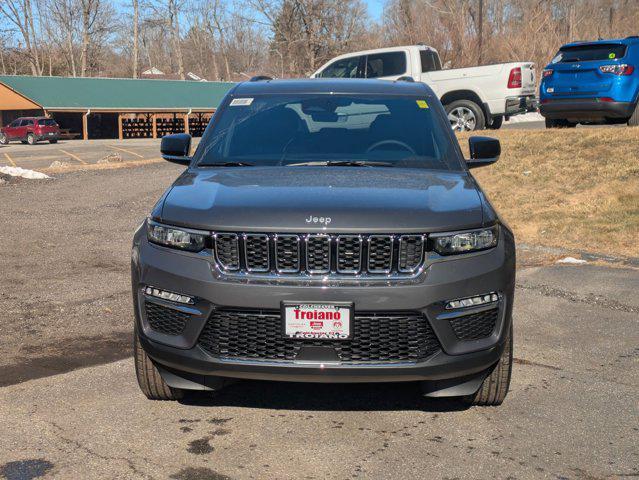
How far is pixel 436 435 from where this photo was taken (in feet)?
13.5

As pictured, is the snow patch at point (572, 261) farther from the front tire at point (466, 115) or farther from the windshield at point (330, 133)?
the front tire at point (466, 115)

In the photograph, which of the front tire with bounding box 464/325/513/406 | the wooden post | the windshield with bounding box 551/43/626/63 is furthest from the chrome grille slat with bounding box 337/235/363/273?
the wooden post

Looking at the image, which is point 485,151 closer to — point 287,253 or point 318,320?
point 287,253

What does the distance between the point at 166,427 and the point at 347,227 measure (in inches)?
55.3

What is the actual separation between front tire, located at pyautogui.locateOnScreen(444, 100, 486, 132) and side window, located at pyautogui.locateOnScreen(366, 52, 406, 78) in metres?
1.46

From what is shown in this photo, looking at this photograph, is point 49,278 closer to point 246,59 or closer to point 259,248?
point 259,248

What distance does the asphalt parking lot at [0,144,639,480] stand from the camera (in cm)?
374

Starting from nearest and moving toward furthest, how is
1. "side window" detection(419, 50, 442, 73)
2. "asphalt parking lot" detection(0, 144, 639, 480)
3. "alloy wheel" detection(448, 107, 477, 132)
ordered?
"asphalt parking lot" detection(0, 144, 639, 480) → "alloy wheel" detection(448, 107, 477, 132) → "side window" detection(419, 50, 442, 73)

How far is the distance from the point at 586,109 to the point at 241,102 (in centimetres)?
1169

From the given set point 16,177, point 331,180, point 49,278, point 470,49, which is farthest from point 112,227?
point 470,49

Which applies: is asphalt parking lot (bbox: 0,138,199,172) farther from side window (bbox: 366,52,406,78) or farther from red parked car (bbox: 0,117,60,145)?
side window (bbox: 366,52,406,78)

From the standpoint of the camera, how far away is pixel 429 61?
63.8 feet

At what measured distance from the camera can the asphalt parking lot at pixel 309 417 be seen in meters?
3.74

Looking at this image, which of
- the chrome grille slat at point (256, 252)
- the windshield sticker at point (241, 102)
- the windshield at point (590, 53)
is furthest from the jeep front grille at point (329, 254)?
the windshield at point (590, 53)
